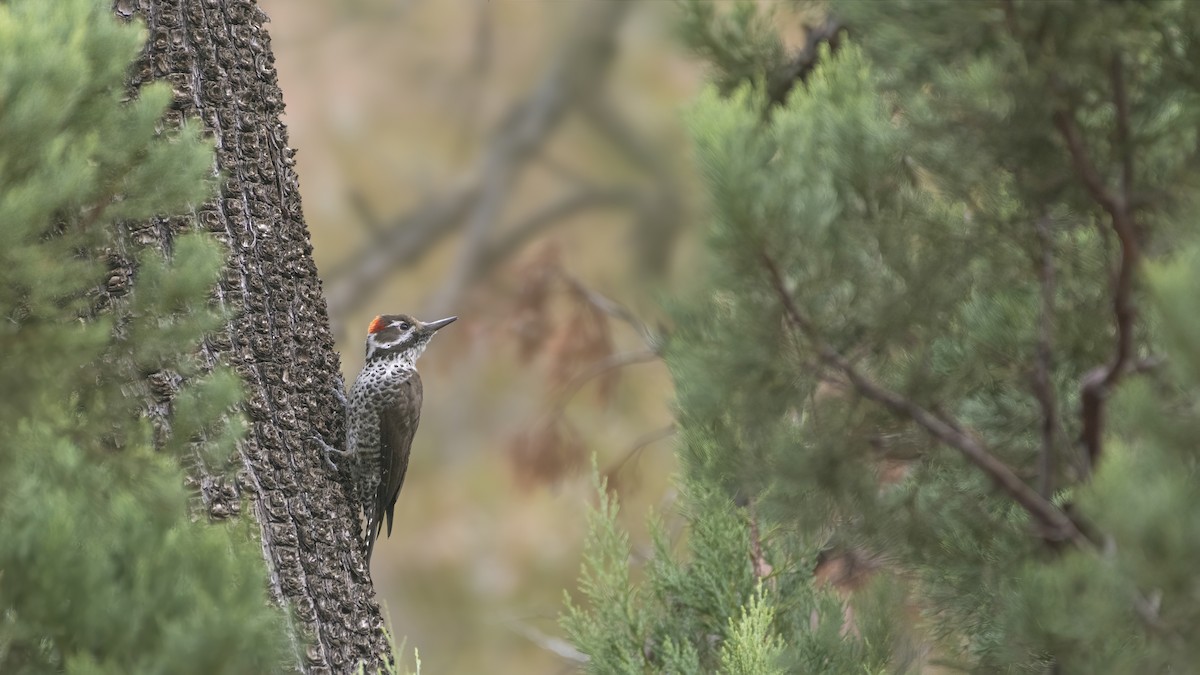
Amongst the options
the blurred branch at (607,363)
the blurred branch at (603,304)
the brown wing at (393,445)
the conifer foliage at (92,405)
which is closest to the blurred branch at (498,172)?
the blurred branch at (603,304)

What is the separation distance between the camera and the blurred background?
8.96 meters

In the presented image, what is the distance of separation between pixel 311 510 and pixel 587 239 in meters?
7.12

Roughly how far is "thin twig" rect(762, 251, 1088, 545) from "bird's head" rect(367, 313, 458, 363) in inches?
74.6

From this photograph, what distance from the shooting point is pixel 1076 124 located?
1.52 metres

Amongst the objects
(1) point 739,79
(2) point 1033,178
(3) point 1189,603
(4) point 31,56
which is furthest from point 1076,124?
(4) point 31,56

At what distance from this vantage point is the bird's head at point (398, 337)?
337 centimetres

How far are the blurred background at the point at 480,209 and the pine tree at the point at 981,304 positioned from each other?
22.2 ft

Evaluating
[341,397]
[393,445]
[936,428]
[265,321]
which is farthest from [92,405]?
[393,445]

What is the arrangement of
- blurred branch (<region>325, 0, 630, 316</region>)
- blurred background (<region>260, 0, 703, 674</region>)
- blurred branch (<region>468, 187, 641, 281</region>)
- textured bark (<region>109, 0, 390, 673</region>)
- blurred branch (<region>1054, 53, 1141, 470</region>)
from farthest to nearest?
blurred branch (<region>325, 0, 630, 316</region>) < blurred branch (<region>468, 187, 641, 281</region>) < blurred background (<region>260, 0, 703, 674</region>) < textured bark (<region>109, 0, 390, 673</region>) < blurred branch (<region>1054, 53, 1141, 470</region>)

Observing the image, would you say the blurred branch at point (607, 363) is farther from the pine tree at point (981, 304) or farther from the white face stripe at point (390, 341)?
the pine tree at point (981, 304)

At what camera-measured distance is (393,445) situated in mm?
3062

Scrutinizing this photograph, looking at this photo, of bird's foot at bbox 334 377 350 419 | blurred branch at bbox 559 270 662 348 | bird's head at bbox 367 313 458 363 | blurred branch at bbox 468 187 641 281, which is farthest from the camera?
blurred branch at bbox 468 187 641 281

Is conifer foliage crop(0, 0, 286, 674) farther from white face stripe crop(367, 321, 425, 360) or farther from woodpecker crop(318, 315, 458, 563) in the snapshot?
white face stripe crop(367, 321, 425, 360)

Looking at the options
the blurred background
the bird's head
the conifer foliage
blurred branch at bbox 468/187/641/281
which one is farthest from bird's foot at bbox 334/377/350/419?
blurred branch at bbox 468/187/641/281
